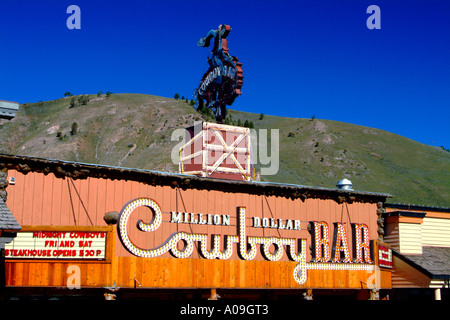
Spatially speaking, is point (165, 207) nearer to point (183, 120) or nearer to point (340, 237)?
point (340, 237)

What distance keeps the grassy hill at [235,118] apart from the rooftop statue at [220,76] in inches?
2592

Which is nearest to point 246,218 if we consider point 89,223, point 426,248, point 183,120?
point 89,223

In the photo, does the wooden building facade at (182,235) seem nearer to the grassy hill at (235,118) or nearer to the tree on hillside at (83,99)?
the grassy hill at (235,118)

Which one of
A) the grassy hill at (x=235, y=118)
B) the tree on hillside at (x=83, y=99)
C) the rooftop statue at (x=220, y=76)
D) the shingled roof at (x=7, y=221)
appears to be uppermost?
the tree on hillside at (x=83, y=99)

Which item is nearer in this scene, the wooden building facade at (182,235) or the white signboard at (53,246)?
the white signboard at (53,246)

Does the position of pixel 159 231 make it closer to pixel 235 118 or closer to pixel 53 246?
pixel 53 246

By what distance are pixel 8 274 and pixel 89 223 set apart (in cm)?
356

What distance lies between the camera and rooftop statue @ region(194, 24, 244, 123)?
3069cm

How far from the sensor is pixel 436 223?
1328 inches

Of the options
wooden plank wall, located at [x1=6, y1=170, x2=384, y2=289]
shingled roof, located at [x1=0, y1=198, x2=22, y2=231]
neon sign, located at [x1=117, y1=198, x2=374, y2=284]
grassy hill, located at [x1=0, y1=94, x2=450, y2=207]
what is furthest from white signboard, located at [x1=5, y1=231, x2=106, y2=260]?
grassy hill, located at [x1=0, y1=94, x2=450, y2=207]

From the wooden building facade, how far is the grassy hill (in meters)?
69.8

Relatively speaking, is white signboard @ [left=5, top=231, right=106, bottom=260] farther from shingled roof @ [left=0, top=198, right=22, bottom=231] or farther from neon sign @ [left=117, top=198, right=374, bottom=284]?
neon sign @ [left=117, top=198, right=374, bottom=284]

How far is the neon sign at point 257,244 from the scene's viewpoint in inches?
917

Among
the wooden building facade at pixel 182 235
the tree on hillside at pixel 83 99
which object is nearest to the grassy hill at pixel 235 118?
the tree on hillside at pixel 83 99
